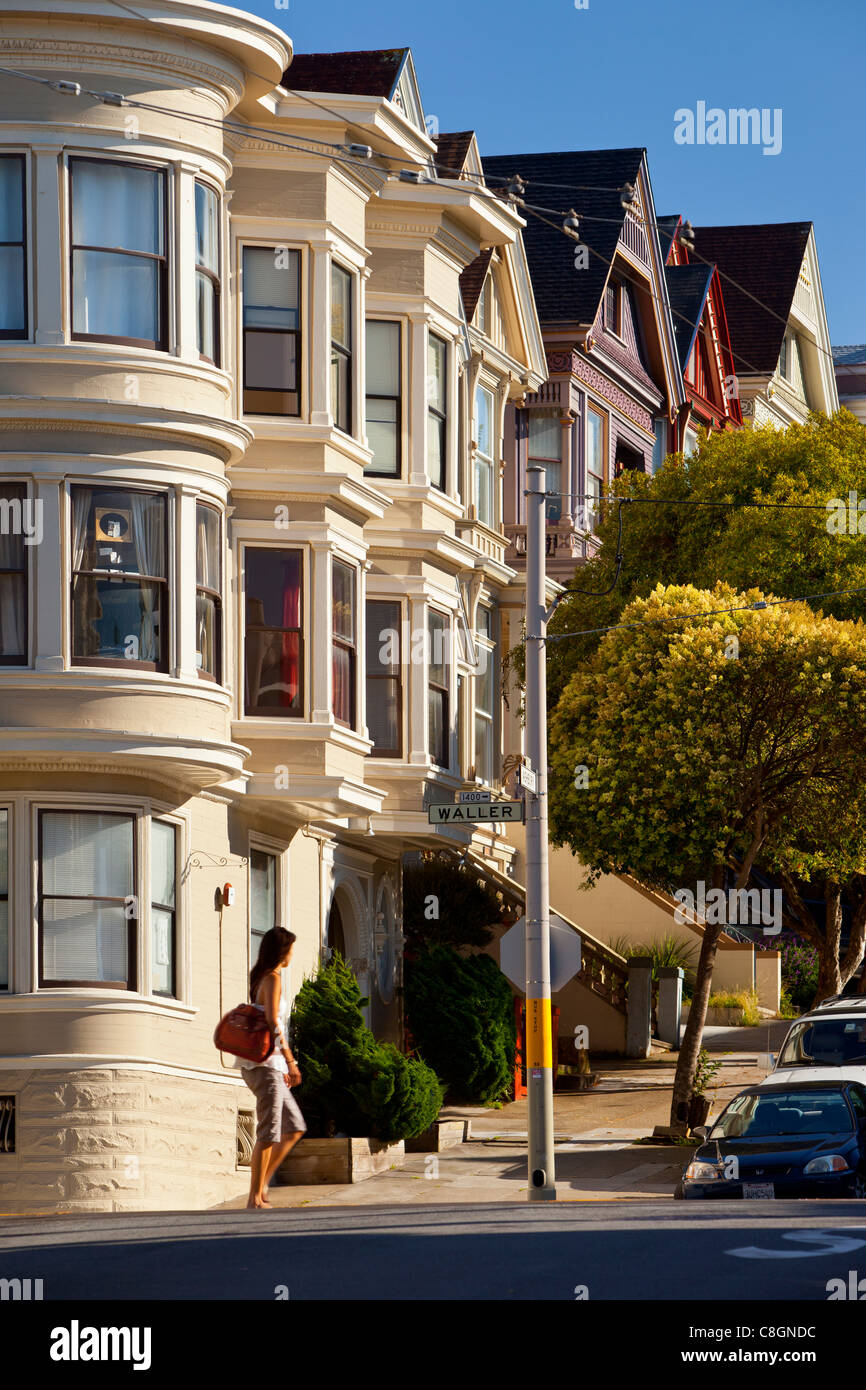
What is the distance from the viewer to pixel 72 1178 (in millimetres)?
21344

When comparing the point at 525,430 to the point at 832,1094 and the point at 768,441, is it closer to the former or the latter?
the point at 768,441

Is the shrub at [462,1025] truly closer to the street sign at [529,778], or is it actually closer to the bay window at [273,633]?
the bay window at [273,633]

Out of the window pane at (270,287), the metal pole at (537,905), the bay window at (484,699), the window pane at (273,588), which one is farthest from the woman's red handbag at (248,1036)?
the bay window at (484,699)

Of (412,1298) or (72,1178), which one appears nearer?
(412,1298)

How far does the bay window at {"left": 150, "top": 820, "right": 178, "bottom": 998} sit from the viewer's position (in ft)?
74.4

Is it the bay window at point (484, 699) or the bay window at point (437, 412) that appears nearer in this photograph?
the bay window at point (437, 412)

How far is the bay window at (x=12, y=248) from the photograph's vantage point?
73.1 ft

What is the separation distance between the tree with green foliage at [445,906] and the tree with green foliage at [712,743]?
3731 mm

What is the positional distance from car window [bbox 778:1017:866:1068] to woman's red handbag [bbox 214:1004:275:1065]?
1080 centimetres

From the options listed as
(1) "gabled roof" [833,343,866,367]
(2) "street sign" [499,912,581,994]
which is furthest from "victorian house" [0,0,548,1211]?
(1) "gabled roof" [833,343,866,367]

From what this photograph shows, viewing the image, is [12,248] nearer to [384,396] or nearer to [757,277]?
[384,396]

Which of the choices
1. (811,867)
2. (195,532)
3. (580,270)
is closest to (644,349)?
(580,270)

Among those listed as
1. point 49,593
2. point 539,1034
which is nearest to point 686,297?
point 49,593
